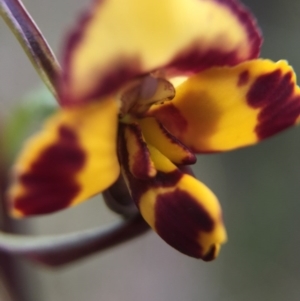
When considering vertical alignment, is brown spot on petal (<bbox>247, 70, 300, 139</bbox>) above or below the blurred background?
above

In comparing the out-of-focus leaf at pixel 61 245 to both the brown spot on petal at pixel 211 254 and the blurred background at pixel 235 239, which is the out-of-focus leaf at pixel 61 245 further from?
the blurred background at pixel 235 239

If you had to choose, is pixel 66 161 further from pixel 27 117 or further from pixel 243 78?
pixel 27 117

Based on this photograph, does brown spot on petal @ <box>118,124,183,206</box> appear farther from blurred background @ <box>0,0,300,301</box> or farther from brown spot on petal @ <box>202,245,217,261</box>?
blurred background @ <box>0,0,300,301</box>

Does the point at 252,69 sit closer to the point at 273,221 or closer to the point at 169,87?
the point at 169,87

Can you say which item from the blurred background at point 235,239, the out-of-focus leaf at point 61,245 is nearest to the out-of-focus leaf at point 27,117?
the out-of-focus leaf at point 61,245

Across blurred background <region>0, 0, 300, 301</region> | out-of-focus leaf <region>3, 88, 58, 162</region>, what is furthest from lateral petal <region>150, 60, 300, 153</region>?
Answer: blurred background <region>0, 0, 300, 301</region>

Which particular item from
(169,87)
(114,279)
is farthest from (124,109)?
(114,279)
